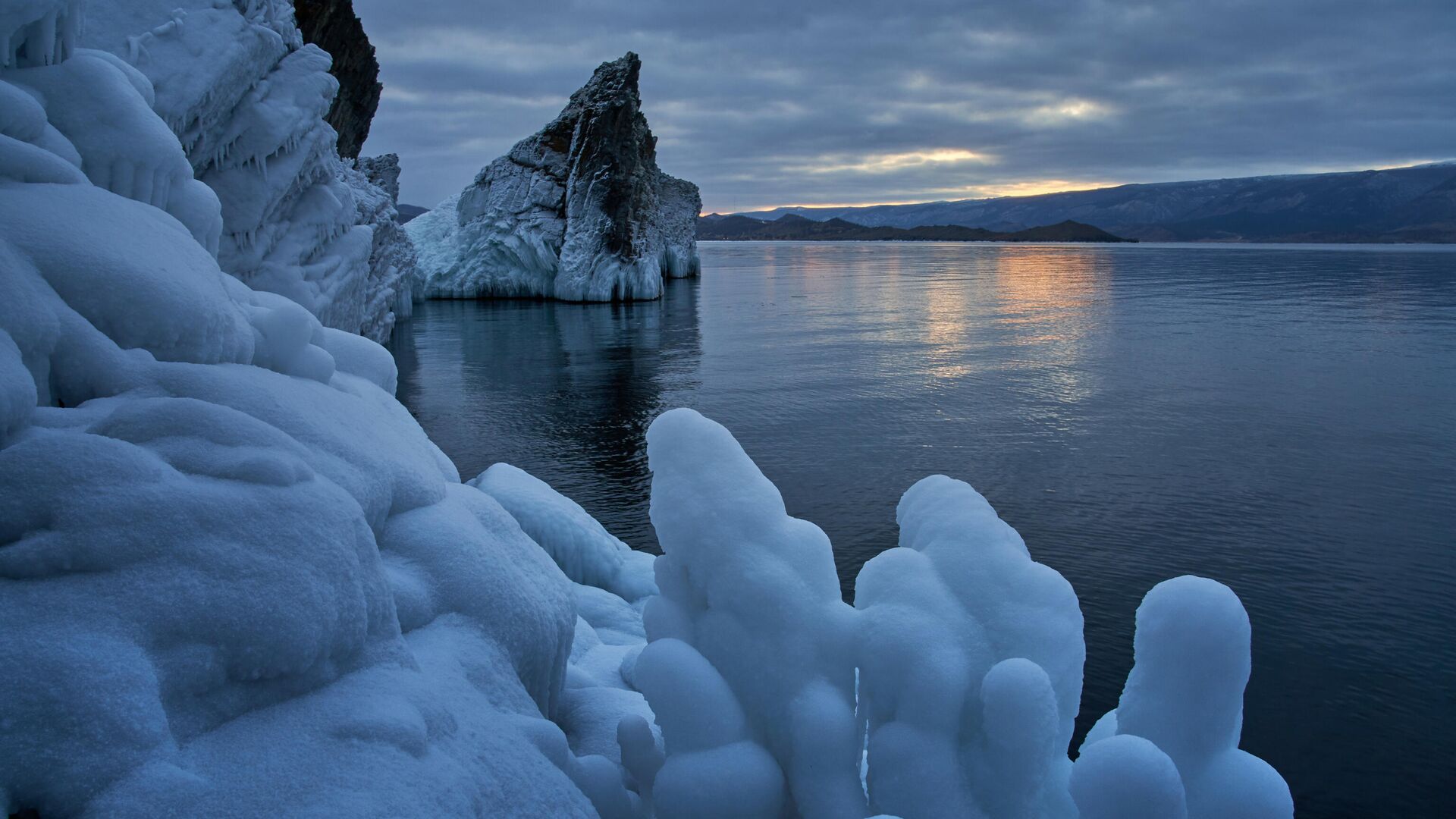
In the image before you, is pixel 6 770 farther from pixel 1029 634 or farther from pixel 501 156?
pixel 501 156

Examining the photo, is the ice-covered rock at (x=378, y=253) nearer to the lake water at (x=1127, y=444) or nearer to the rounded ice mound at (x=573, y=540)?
the lake water at (x=1127, y=444)

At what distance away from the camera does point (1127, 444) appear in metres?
16.5

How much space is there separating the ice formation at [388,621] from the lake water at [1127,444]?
13.8 feet

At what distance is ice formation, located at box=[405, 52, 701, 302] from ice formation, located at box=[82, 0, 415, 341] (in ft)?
85.9

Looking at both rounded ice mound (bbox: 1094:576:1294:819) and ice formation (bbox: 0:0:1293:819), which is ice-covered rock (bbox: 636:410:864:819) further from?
rounded ice mound (bbox: 1094:576:1294:819)

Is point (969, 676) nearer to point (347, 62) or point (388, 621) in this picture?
point (388, 621)

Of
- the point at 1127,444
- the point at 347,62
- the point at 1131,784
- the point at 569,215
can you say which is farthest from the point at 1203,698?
the point at 569,215

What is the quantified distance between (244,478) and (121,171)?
3246 millimetres

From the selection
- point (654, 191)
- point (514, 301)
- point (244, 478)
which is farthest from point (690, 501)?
point (654, 191)

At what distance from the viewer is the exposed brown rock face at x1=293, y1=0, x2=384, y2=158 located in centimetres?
3216

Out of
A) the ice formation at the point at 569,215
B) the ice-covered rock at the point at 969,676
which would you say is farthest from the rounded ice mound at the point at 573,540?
the ice formation at the point at 569,215

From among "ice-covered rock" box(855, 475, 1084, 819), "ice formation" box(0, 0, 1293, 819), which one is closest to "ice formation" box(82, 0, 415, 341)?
"ice formation" box(0, 0, 1293, 819)

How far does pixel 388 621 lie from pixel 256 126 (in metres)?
11.5

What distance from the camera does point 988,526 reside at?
468 centimetres
